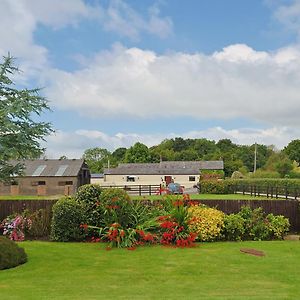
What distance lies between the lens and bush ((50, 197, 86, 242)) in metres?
14.3

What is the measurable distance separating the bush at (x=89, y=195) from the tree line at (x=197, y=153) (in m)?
60.6

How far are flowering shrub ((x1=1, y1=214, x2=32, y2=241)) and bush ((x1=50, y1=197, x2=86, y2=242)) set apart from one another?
1240 millimetres

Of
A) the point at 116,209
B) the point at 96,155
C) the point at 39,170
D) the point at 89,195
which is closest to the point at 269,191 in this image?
the point at 89,195

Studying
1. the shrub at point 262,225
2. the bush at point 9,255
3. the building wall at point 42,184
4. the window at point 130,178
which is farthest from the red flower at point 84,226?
the window at point 130,178

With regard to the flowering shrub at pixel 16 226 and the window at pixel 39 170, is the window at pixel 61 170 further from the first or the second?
the flowering shrub at pixel 16 226

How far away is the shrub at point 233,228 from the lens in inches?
574

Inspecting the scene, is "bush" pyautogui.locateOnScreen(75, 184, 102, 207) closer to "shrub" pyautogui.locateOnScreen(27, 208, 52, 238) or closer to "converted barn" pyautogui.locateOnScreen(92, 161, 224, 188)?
"shrub" pyautogui.locateOnScreen(27, 208, 52, 238)

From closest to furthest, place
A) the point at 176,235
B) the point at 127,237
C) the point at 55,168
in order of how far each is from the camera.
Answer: the point at 127,237 < the point at 176,235 < the point at 55,168

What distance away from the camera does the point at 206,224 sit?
14.2 m

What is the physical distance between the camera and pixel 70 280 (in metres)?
8.30

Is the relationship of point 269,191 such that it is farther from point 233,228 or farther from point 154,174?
point 154,174

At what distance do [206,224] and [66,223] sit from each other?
4838mm

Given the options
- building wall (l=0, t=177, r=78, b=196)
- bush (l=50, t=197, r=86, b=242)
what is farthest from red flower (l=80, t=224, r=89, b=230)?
building wall (l=0, t=177, r=78, b=196)

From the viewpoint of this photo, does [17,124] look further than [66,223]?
No
